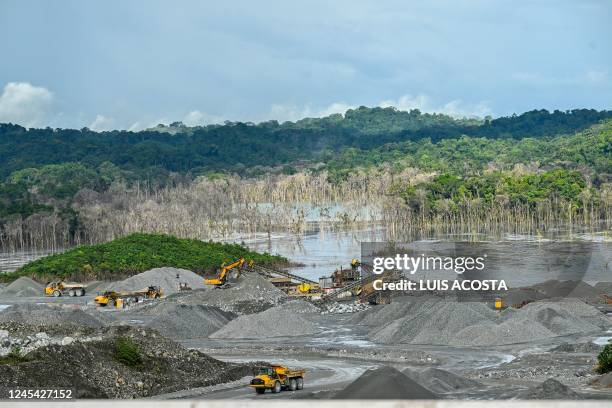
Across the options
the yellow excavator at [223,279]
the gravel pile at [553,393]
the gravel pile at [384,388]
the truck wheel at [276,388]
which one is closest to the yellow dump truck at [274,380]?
the truck wheel at [276,388]

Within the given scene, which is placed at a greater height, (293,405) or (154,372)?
(293,405)

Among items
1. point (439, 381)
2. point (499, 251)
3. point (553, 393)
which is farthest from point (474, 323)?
point (499, 251)

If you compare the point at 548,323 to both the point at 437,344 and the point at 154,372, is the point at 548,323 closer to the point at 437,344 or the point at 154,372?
the point at 437,344

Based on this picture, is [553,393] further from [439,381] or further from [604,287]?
[604,287]

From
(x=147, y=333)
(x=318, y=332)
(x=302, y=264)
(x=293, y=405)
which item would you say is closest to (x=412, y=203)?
(x=302, y=264)

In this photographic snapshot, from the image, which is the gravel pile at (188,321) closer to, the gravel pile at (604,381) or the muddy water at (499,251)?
the muddy water at (499,251)

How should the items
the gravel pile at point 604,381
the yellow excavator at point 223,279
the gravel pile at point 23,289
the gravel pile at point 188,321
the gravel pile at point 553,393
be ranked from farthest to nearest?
the gravel pile at point 23,289 < the yellow excavator at point 223,279 < the gravel pile at point 188,321 < the gravel pile at point 604,381 < the gravel pile at point 553,393
